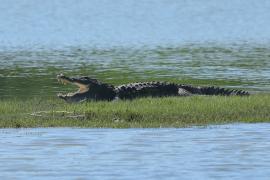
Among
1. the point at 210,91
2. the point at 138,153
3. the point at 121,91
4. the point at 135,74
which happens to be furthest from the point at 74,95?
the point at 135,74

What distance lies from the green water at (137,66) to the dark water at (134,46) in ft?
0.12

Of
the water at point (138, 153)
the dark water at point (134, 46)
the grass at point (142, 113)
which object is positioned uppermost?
the grass at point (142, 113)

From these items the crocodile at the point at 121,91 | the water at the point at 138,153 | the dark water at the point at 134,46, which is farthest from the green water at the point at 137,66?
the water at the point at 138,153

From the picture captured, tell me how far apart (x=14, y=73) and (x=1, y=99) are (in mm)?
13595

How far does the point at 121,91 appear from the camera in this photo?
36.3m

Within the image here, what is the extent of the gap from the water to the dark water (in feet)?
37.1

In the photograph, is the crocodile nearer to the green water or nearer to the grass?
the grass

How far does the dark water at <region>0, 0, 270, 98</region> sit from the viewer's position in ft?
159

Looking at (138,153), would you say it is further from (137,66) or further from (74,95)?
(137,66)

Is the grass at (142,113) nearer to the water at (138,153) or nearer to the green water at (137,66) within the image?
the water at (138,153)

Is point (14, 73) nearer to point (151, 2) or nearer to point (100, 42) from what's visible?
point (100, 42)

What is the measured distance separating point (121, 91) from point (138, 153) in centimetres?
1049

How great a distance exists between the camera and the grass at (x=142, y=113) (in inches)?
1196

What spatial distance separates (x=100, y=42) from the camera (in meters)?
80.6
